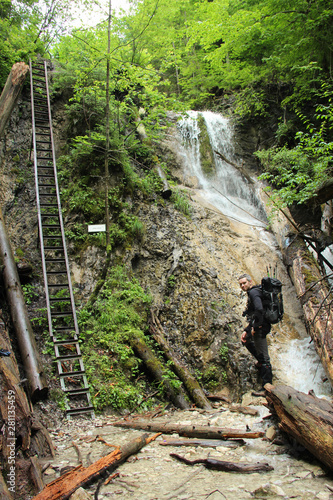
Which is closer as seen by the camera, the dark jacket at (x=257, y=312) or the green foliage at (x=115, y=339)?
the green foliage at (x=115, y=339)

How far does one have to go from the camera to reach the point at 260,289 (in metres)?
5.28

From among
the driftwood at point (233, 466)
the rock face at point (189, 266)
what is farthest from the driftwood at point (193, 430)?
the rock face at point (189, 266)

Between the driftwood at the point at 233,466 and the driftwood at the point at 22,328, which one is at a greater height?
the driftwood at the point at 22,328

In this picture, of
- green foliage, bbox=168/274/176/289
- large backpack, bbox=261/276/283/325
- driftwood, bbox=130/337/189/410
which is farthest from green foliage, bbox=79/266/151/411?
large backpack, bbox=261/276/283/325

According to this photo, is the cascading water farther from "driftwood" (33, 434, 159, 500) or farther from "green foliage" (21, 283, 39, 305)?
"green foliage" (21, 283, 39, 305)

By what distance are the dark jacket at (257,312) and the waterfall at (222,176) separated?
618 centimetres

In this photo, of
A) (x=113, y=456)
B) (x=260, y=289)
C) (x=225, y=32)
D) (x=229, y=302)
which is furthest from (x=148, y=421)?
(x=225, y=32)

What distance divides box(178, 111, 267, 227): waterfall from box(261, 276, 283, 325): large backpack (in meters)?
6.14

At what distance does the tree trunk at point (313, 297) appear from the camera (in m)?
5.75

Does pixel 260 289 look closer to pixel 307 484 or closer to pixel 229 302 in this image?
pixel 229 302

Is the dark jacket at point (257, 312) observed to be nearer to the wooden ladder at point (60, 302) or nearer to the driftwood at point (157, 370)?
the driftwood at point (157, 370)

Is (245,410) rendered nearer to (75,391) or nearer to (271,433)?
(271,433)

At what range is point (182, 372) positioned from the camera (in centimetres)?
562

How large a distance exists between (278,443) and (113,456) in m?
1.73
